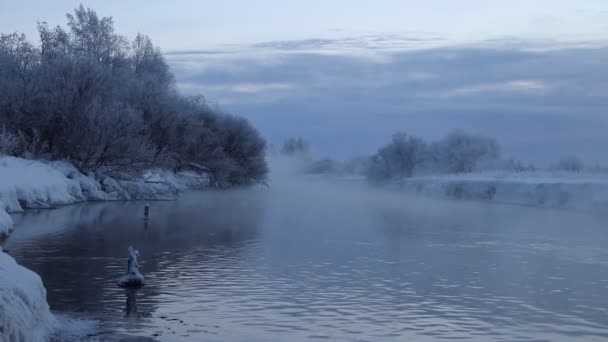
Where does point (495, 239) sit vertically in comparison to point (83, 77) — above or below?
below

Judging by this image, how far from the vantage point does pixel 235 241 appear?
Result: 89.9ft

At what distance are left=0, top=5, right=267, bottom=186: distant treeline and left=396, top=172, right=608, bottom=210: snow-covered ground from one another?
1914cm

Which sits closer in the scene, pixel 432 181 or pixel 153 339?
pixel 153 339

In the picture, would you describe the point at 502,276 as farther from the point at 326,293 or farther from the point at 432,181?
the point at 432,181

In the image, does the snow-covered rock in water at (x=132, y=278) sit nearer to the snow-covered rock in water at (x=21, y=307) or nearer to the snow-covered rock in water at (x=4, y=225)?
the snow-covered rock in water at (x=21, y=307)

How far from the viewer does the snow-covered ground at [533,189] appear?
4969 centimetres

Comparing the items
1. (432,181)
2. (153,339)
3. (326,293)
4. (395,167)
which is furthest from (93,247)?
(395,167)

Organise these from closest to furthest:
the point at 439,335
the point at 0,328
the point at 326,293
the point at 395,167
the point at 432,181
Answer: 1. the point at 0,328
2. the point at 439,335
3. the point at 326,293
4. the point at 432,181
5. the point at 395,167

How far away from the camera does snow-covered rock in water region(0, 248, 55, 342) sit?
9651 mm

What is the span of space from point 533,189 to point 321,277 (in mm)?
41464

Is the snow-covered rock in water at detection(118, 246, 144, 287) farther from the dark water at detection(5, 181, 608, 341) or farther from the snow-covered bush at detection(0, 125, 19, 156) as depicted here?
the snow-covered bush at detection(0, 125, 19, 156)

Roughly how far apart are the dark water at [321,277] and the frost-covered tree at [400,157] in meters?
67.0

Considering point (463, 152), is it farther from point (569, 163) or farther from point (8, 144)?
point (8, 144)

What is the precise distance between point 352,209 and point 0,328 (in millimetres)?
39968
